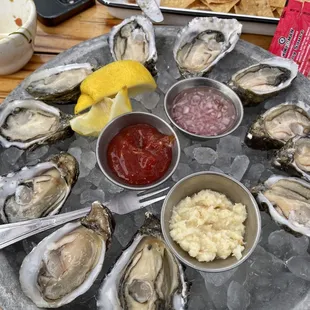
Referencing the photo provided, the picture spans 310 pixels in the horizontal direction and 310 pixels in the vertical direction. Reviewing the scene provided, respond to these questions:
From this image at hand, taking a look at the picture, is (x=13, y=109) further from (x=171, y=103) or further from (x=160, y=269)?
(x=160, y=269)

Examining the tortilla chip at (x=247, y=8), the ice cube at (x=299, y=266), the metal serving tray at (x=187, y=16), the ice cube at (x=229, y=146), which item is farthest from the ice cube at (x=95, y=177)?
the tortilla chip at (x=247, y=8)

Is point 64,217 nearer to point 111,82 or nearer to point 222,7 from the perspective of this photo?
point 111,82

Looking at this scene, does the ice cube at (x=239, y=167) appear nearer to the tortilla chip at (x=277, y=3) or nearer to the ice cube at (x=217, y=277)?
the ice cube at (x=217, y=277)

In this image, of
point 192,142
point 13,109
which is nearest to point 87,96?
point 13,109

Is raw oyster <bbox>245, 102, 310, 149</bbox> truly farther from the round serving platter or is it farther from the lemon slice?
the lemon slice

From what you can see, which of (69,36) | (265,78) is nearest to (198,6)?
(265,78)

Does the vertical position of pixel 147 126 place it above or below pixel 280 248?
above

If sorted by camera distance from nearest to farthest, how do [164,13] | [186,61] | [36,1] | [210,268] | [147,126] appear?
[210,268]
[147,126]
[186,61]
[164,13]
[36,1]

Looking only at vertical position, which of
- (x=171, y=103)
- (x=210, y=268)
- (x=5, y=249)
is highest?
(x=171, y=103)
